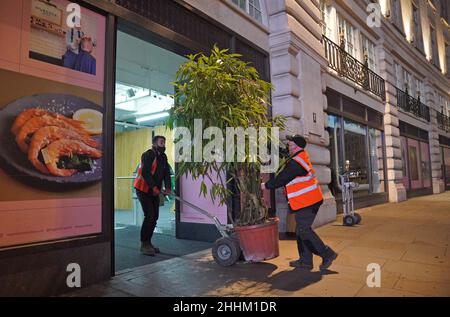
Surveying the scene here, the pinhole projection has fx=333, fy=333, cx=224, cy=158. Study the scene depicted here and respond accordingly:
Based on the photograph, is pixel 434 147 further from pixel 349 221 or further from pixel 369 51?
pixel 349 221

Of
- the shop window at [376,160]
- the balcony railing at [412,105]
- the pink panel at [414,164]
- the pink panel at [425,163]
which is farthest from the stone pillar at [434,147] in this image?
the shop window at [376,160]

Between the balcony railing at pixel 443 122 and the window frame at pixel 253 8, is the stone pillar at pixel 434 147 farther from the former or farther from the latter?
the window frame at pixel 253 8

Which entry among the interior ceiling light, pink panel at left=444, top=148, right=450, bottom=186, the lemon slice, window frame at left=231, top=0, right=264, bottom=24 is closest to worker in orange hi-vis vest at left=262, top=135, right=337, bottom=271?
the lemon slice

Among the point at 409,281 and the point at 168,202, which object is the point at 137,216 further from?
the point at 409,281

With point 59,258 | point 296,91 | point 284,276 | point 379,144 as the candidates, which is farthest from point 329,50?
point 59,258

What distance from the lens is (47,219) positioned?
11.3 feet

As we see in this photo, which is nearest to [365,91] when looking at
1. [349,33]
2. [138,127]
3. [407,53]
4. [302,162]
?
[349,33]

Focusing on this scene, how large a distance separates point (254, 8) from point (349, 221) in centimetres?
529

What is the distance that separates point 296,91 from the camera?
7527mm

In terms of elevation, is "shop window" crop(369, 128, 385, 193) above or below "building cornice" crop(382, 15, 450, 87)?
below

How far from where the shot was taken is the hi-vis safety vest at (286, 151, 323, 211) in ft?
13.8

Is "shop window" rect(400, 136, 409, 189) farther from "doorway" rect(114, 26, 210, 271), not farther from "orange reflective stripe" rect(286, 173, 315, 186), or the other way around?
"orange reflective stripe" rect(286, 173, 315, 186)

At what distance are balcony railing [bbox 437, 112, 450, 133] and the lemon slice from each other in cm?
2137

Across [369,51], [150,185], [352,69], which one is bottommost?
[150,185]
